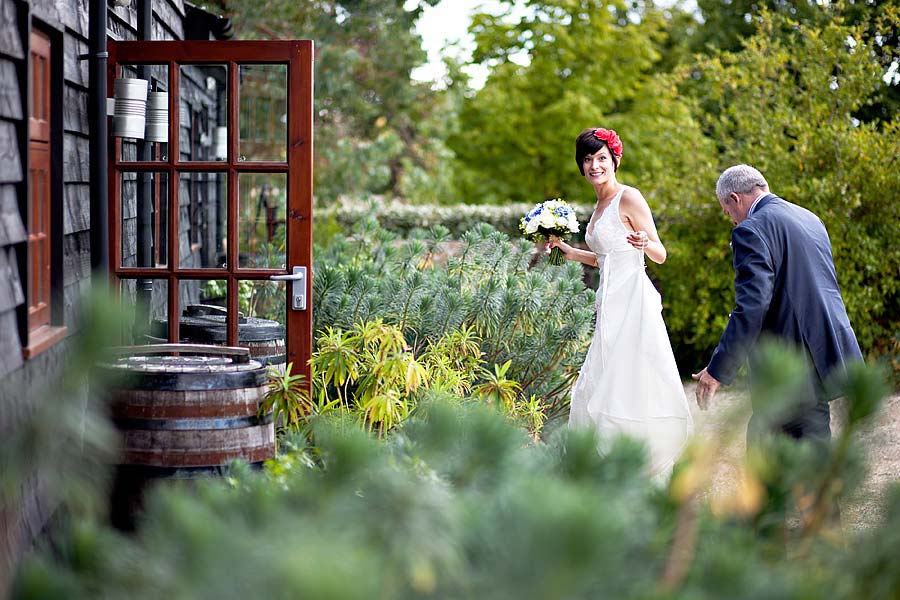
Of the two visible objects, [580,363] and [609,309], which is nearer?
[609,309]

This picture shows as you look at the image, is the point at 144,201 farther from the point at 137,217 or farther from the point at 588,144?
the point at 588,144

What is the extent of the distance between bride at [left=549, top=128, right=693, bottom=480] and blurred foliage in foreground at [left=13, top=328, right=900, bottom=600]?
9.05 ft

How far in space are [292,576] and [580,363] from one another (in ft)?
16.3

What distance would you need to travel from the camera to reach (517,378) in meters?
6.08

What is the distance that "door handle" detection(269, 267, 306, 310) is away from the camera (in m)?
4.45

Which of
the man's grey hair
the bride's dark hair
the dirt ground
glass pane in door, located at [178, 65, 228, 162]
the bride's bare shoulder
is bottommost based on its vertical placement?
the dirt ground

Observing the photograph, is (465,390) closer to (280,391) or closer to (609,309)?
(609,309)

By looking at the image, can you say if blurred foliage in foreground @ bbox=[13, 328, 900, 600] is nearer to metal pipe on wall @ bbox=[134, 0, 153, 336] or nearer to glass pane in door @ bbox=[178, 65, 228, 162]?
metal pipe on wall @ bbox=[134, 0, 153, 336]

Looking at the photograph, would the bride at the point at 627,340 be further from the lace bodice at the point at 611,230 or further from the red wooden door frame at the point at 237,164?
the red wooden door frame at the point at 237,164

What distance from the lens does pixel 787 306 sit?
14.6ft

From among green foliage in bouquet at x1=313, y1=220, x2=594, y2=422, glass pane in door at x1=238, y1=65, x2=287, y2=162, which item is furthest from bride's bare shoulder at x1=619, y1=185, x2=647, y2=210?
glass pane in door at x1=238, y1=65, x2=287, y2=162

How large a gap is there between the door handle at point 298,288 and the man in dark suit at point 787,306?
5.77 ft

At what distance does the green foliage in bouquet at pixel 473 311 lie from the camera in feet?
17.8

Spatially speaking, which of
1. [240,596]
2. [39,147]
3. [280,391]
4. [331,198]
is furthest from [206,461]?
[331,198]
